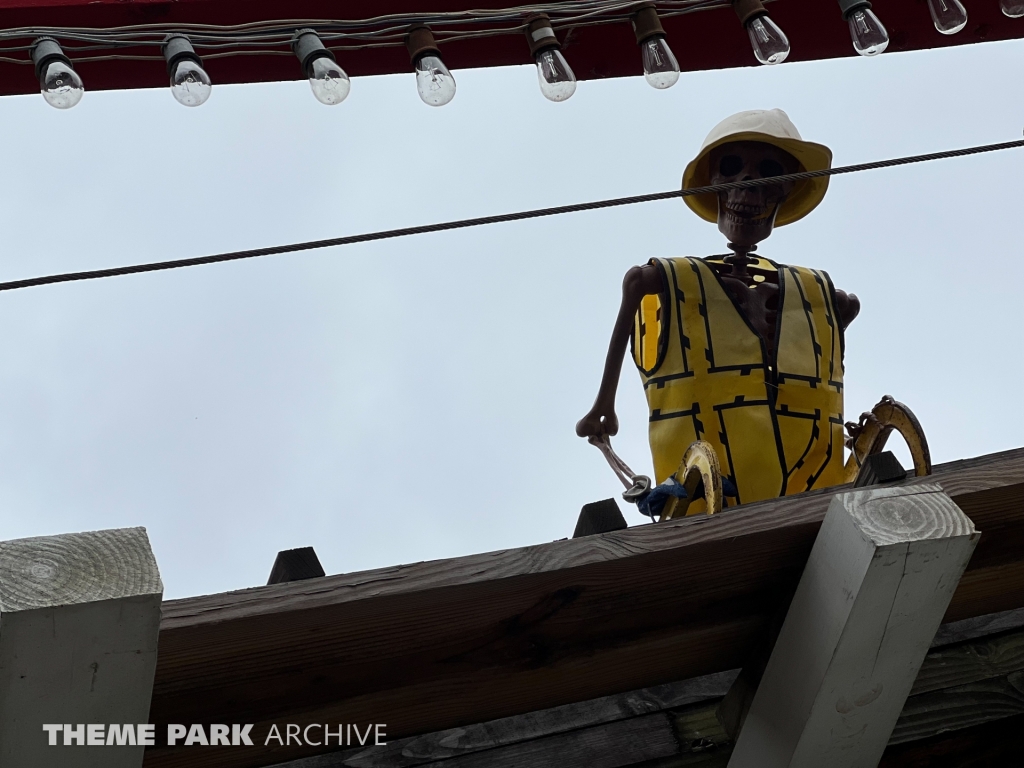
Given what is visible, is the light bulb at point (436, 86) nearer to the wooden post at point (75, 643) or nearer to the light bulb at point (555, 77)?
the light bulb at point (555, 77)

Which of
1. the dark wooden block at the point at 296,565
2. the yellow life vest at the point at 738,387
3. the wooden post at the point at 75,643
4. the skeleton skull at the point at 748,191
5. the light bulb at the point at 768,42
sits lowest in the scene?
the wooden post at the point at 75,643

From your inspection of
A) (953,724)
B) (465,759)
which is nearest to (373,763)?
(465,759)

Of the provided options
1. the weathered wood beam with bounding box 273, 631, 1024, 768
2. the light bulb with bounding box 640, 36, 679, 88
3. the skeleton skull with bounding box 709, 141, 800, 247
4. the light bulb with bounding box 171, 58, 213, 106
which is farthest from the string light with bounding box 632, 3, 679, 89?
the weathered wood beam with bounding box 273, 631, 1024, 768

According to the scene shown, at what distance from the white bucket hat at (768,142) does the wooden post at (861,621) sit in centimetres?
193

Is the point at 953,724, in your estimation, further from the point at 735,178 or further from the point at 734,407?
the point at 735,178

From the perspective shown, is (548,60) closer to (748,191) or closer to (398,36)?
(398,36)

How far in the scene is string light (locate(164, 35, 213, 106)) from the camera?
2.31 m

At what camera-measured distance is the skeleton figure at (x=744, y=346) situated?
305 cm

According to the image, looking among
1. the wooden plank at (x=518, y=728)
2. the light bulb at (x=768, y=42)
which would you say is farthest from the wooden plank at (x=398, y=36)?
the wooden plank at (x=518, y=728)

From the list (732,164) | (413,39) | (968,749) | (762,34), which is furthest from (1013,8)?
(968,749)

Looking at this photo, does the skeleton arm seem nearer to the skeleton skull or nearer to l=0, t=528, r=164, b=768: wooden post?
the skeleton skull

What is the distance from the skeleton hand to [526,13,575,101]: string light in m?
0.94

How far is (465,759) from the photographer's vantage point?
195 centimetres

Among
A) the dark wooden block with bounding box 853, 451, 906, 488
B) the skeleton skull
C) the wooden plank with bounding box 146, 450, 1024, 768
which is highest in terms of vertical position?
the skeleton skull
